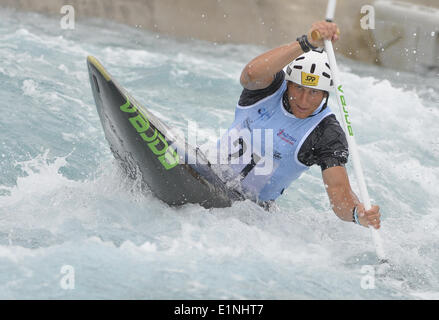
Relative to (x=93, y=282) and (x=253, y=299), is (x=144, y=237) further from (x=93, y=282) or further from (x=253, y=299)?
(x=253, y=299)

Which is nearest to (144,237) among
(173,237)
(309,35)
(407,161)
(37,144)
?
(173,237)

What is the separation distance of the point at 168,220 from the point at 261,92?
0.91 meters

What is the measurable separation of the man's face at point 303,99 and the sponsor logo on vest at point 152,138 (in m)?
0.73

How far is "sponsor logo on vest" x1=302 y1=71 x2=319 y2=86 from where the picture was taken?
3568 mm

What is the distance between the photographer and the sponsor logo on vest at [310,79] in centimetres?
357

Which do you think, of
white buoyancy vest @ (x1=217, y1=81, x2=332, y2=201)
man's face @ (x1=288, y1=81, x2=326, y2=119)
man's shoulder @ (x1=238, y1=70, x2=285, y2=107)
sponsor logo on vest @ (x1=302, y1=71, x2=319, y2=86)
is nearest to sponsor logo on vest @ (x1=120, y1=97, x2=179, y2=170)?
white buoyancy vest @ (x1=217, y1=81, x2=332, y2=201)

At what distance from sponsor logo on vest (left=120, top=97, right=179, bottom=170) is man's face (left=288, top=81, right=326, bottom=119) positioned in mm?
728

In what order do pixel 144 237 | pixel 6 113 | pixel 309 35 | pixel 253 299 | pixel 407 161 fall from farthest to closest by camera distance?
pixel 407 161 < pixel 6 113 < pixel 144 237 < pixel 309 35 < pixel 253 299

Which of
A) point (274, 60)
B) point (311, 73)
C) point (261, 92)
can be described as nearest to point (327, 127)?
point (311, 73)

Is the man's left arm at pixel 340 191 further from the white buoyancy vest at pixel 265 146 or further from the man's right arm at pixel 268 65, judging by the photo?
the man's right arm at pixel 268 65

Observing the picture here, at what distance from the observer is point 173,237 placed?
3.51 meters

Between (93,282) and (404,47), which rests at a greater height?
(404,47)
